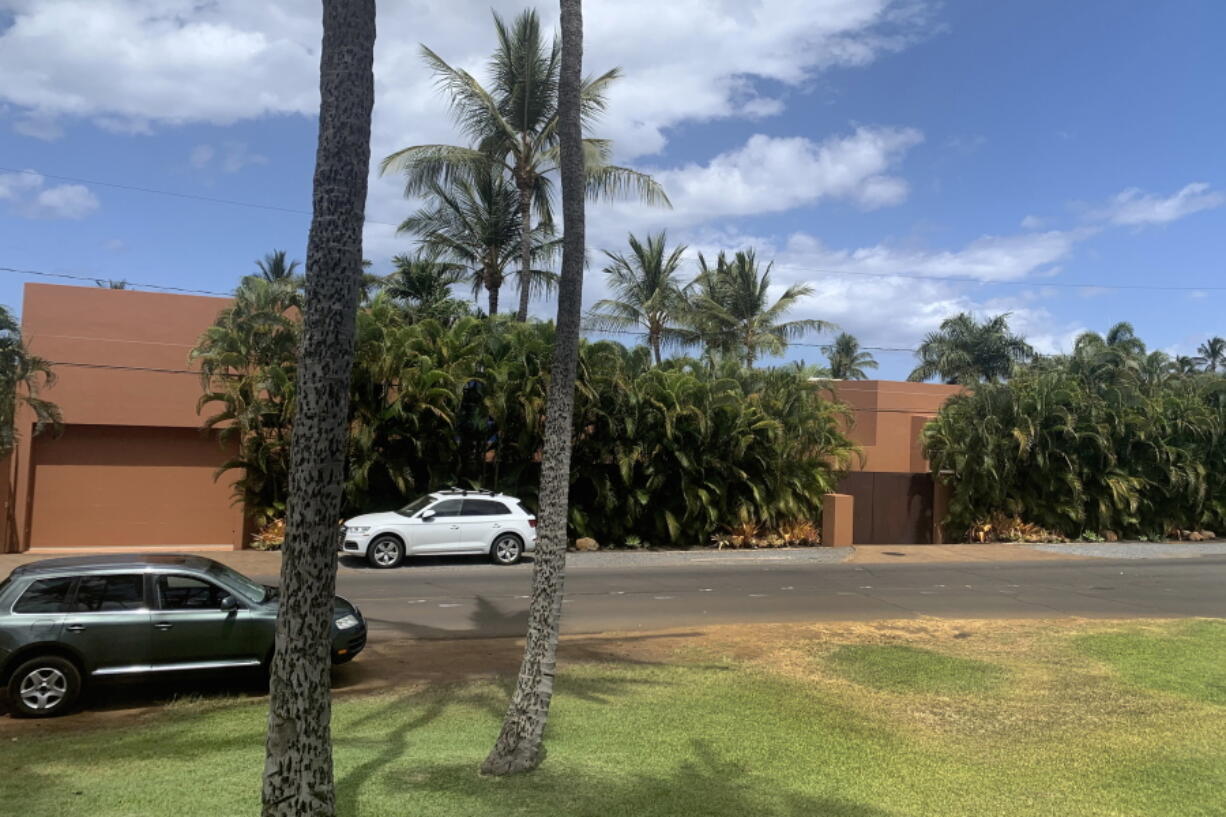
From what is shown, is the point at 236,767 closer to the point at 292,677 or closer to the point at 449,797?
the point at 449,797

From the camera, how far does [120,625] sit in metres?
8.41

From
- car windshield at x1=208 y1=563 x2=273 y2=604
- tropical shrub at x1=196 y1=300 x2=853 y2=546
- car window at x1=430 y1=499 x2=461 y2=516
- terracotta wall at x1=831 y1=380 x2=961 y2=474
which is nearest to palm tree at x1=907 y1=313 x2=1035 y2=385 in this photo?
terracotta wall at x1=831 y1=380 x2=961 y2=474

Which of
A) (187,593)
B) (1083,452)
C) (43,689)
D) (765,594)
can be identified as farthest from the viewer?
(1083,452)

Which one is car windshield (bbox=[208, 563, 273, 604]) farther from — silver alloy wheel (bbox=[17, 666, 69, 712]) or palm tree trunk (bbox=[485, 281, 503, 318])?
palm tree trunk (bbox=[485, 281, 503, 318])

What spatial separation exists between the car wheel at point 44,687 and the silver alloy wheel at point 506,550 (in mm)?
11691

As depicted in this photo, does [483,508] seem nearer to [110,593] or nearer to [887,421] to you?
[110,593]

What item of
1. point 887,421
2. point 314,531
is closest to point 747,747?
point 314,531

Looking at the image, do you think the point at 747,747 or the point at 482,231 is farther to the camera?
the point at 482,231

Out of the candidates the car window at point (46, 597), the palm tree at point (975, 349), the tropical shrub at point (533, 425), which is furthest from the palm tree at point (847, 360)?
the car window at point (46, 597)

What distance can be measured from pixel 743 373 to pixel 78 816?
21.8 metres

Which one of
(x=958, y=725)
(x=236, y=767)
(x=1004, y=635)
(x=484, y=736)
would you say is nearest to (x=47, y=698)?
(x=236, y=767)

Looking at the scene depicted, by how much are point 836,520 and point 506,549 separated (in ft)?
34.2

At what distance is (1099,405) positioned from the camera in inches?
1098

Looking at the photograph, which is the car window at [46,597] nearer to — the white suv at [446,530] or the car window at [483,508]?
the white suv at [446,530]
